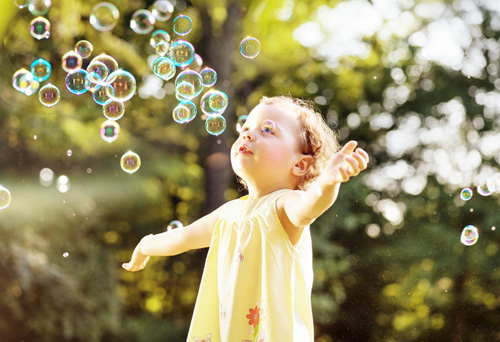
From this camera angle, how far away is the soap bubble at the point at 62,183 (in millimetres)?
6309

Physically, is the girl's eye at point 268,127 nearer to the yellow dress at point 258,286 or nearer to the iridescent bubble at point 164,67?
the yellow dress at point 258,286

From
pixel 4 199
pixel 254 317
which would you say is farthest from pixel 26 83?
pixel 254 317

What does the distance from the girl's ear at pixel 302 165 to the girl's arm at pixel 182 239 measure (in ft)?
1.00

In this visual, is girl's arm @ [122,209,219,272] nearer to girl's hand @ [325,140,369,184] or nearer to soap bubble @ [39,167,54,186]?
girl's hand @ [325,140,369,184]

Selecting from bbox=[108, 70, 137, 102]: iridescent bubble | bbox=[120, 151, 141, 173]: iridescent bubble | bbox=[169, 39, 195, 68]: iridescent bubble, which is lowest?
bbox=[120, 151, 141, 173]: iridescent bubble

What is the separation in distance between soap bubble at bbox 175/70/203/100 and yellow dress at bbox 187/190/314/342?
95 cm

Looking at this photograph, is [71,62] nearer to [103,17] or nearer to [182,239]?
[103,17]

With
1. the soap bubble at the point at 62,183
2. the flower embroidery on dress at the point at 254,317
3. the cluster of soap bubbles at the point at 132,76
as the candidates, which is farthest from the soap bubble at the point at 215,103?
the soap bubble at the point at 62,183

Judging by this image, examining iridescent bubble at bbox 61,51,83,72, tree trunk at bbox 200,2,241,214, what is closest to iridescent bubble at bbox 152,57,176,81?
iridescent bubble at bbox 61,51,83,72

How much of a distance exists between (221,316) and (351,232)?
189 inches

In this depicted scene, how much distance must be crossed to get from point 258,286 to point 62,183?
4.73 meters

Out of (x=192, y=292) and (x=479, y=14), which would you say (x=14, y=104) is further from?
(x=479, y=14)

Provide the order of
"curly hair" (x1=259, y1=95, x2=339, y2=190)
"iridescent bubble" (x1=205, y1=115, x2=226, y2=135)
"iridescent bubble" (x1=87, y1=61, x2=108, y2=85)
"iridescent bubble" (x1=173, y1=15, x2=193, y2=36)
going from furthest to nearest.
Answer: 1. "iridescent bubble" (x1=173, y1=15, x2=193, y2=36)
2. "iridescent bubble" (x1=87, y1=61, x2=108, y2=85)
3. "iridescent bubble" (x1=205, y1=115, x2=226, y2=135)
4. "curly hair" (x1=259, y1=95, x2=339, y2=190)

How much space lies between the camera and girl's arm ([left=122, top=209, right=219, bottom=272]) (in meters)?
2.23
